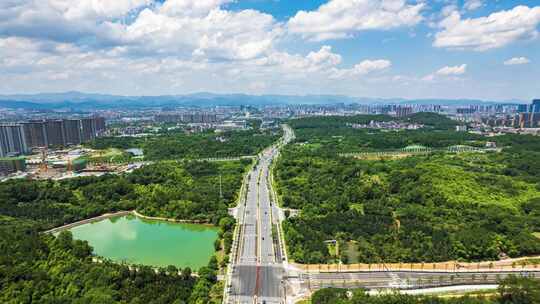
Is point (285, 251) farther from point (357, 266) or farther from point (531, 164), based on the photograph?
point (531, 164)

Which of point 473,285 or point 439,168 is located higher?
point 439,168

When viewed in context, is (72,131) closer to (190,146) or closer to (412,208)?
(190,146)

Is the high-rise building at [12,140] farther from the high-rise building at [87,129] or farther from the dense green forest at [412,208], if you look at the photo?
the dense green forest at [412,208]

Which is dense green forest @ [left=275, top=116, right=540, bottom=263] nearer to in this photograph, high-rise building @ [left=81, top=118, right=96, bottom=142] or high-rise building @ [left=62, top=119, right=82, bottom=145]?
high-rise building @ [left=62, top=119, right=82, bottom=145]

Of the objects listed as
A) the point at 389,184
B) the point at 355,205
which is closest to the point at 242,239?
the point at 355,205

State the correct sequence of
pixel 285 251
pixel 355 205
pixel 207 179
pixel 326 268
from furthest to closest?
pixel 207 179, pixel 355 205, pixel 285 251, pixel 326 268

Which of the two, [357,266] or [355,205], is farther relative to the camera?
[355,205]

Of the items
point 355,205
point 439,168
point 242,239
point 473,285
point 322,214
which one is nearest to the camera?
point 473,285
